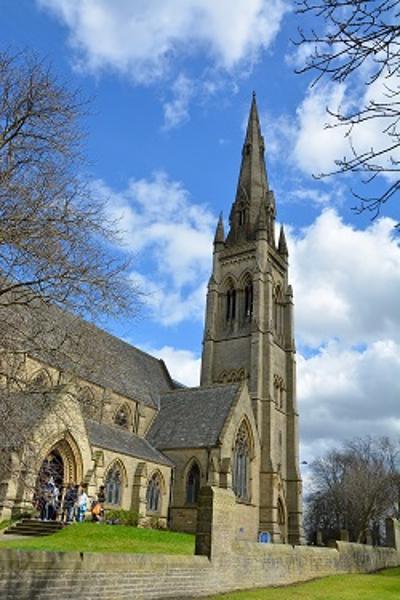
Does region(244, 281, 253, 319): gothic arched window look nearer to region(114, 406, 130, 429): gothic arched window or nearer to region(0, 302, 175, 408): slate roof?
region(114, 406, 130, 429): gothic arched window

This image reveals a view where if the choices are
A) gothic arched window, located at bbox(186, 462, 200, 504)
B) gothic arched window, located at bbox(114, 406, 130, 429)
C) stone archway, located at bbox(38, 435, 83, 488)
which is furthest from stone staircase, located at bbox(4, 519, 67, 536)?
gothic arched window, located at bbox(114, 406, 130, 429)

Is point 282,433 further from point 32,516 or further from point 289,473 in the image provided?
point 32,516

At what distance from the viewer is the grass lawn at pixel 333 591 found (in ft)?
41.2

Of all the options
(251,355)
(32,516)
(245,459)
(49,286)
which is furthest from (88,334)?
(251,355)

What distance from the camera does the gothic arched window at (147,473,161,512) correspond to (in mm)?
28812

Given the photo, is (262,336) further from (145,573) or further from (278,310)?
(145,573)

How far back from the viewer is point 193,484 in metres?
29.9

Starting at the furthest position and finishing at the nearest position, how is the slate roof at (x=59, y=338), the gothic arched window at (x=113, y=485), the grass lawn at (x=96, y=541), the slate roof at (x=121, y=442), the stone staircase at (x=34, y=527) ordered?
the slate roof at (x=121, y=442)
the gothic arched window at (x=113, y=485)
the stone staircase at (x=34, y=527)
the grass lawn at (x=96, y=541)
the slate roof at (x=59, y=338)

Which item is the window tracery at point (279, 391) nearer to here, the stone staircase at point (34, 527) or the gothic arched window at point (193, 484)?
the gothic arched window at point (193, 484)

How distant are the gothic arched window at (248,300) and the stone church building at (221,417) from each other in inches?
3.8

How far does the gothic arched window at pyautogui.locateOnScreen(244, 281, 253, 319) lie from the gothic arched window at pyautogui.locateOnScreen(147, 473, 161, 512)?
17.2 meters

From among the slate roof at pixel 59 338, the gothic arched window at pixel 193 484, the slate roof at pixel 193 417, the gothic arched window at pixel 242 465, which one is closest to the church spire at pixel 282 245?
the slate roof at pixel 193 417

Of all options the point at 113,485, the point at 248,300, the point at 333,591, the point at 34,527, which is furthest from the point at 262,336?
the point at 333,591

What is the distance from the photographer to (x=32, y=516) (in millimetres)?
19516
